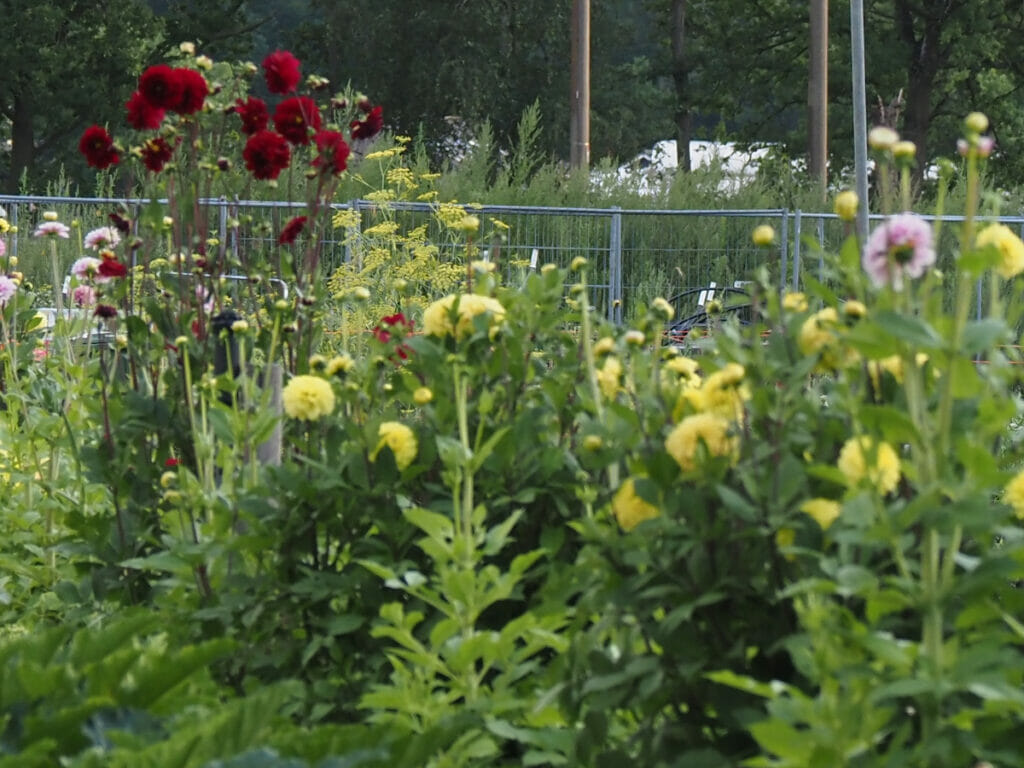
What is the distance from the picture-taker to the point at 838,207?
6.17ft

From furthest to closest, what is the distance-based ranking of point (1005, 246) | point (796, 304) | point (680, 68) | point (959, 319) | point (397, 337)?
point (680, 68), point (397, 337), point (796, 304), point (1005, 246), point (959, 319)

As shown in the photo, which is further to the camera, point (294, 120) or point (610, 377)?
point (294, 120)

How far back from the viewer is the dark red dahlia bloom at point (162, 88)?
130 inches

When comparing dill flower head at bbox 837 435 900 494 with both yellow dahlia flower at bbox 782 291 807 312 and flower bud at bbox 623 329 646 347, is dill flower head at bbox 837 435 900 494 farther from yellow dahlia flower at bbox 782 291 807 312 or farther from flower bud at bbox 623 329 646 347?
flower bud at bbox 623 329 646 347

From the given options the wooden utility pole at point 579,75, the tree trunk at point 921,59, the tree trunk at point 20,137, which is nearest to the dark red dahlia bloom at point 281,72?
the wooden utility pole at point 579,75

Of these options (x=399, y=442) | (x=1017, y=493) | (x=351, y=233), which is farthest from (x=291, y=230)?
(x=351, y=233)

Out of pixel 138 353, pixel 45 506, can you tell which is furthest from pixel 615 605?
pixel 45 506

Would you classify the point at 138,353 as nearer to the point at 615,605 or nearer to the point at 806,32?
the point at 615,605

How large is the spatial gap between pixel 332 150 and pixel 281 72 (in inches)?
9.5

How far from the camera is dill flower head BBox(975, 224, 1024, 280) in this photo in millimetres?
1770

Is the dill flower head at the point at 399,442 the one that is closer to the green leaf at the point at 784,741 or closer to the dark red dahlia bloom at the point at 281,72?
the green leaf at the point at 784,741

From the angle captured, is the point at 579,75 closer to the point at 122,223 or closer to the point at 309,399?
the point at 122,223

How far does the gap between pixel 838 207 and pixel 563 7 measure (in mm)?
38323

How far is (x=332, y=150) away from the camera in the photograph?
11.6 ft
